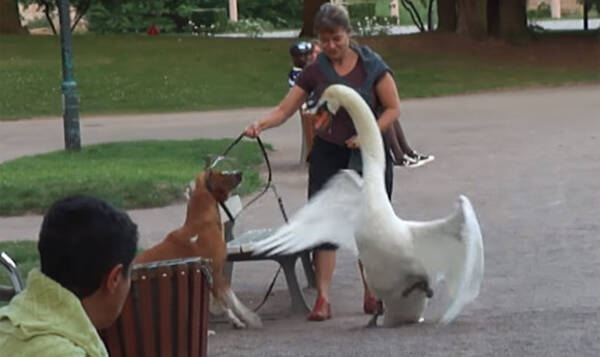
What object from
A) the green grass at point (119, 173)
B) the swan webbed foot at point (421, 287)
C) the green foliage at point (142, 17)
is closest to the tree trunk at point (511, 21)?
the green grass at point (119, 173)

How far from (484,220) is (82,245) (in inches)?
329

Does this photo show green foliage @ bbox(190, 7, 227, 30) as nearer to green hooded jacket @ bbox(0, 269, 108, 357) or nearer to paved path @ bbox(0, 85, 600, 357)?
paved path @ bbox(0, 85, 600, 357)

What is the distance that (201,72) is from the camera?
2895 cm

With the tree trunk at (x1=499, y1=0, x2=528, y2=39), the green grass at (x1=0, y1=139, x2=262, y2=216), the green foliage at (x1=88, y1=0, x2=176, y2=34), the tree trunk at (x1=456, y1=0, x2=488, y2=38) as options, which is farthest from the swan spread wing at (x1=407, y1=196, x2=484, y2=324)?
the green foliage at (x1=88, y1=0, x2=176, y2=34)

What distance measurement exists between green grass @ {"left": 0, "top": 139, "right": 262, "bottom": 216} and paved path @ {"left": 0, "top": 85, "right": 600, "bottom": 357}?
12.1 inches

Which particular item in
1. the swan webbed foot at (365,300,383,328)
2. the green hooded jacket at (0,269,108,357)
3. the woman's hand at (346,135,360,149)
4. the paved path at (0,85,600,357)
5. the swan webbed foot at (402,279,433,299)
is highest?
the green hooded jacket at (0,269,108,357)

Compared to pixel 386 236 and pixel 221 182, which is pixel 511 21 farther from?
pixel 386 236

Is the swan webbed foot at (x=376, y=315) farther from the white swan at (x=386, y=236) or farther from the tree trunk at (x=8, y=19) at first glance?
the tree trunk at (x=8, y=19)

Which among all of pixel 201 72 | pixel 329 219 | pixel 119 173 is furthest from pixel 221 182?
pixel 201 72

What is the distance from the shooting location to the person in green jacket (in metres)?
2.51

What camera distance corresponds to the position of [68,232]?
2623mm

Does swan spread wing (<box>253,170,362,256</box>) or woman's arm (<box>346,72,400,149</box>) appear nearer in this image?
swan spread wing (<box>253,170,362,256</box>)

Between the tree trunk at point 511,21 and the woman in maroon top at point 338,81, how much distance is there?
27648 mm

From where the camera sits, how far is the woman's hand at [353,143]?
23.0 ft
